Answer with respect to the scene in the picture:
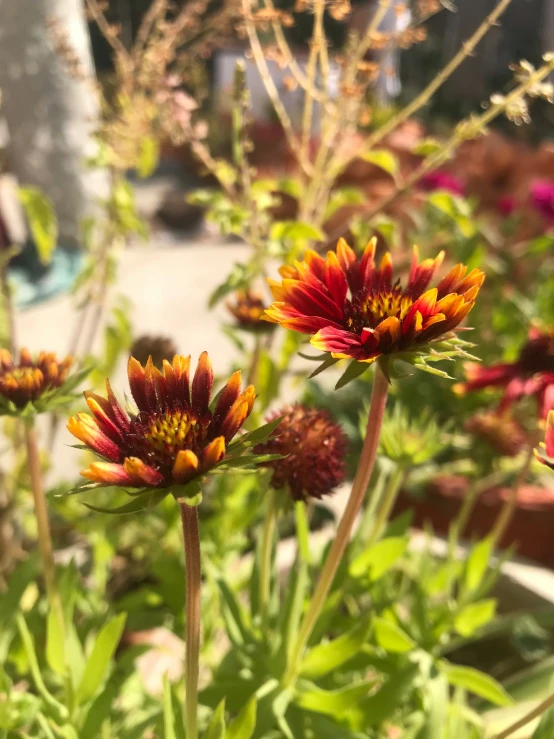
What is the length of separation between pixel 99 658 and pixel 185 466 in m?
0.23

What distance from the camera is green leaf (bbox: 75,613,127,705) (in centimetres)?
37

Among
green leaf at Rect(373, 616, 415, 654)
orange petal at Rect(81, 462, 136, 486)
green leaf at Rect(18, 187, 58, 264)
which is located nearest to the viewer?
orange petal at Rect(81, 462, 136, 486)

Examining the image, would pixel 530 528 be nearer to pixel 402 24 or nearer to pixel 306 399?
pixel 306 399

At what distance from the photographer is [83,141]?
117 centimetres

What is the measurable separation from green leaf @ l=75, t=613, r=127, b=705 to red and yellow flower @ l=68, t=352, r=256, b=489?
18 centimetres

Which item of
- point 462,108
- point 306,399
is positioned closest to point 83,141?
point 306,399

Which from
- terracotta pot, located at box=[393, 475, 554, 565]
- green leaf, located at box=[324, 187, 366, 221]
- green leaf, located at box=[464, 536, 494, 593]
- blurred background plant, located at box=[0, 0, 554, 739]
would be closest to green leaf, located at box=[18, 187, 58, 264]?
blurred background plant, located at box=[0, 0, 554, 739]

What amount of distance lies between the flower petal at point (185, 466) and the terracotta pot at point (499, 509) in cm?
68

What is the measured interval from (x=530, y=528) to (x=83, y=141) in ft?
3.53

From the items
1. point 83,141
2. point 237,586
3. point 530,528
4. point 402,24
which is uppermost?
point 402,24

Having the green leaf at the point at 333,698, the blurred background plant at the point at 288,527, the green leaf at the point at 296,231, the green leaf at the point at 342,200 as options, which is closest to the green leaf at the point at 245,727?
the blurred background plant at the point at 288,527

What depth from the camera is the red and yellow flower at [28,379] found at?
12.5 inches

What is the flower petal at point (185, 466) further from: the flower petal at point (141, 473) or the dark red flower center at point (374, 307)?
the dark red flower center at point (374, 307)

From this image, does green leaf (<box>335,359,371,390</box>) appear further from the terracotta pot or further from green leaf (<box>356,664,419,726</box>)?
the terracotta pot
